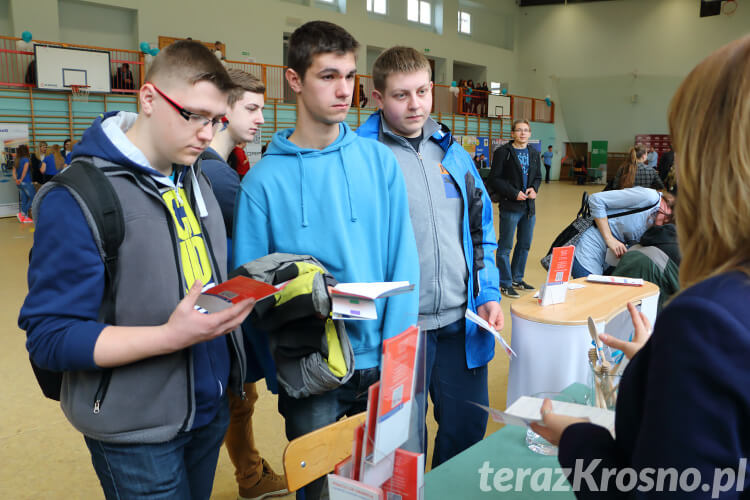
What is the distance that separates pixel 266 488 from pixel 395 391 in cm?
185

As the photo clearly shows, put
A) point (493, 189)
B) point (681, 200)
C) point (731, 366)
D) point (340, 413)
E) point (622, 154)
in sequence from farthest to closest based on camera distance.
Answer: point (622, 154), point (493, 189), point (340, 413), point (681, 200), point (731, 366)

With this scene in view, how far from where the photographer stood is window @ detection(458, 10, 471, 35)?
2142cm

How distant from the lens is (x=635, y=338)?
1.23m

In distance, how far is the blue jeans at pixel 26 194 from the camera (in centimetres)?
1088

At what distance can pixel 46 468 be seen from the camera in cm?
263

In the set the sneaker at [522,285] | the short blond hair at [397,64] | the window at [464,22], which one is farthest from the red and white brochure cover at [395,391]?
the window at [464,22]

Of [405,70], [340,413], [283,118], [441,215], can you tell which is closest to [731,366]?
[340,413]

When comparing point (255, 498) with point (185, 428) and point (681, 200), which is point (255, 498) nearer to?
point (185, 428)

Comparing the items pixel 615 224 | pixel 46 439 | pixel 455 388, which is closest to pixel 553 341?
pixel 455 388

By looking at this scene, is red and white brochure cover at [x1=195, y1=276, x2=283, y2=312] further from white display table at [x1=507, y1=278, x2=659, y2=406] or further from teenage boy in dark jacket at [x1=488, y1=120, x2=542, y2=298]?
teenage boy in dark jacket at [x1=488, y1=120, x2=542, y2=298]

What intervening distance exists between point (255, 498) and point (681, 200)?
2224 mm

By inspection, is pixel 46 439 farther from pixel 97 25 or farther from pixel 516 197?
pixel 97 25

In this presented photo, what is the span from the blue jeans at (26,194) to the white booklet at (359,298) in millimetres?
11415

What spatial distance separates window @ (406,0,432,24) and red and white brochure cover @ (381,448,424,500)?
20.3m
